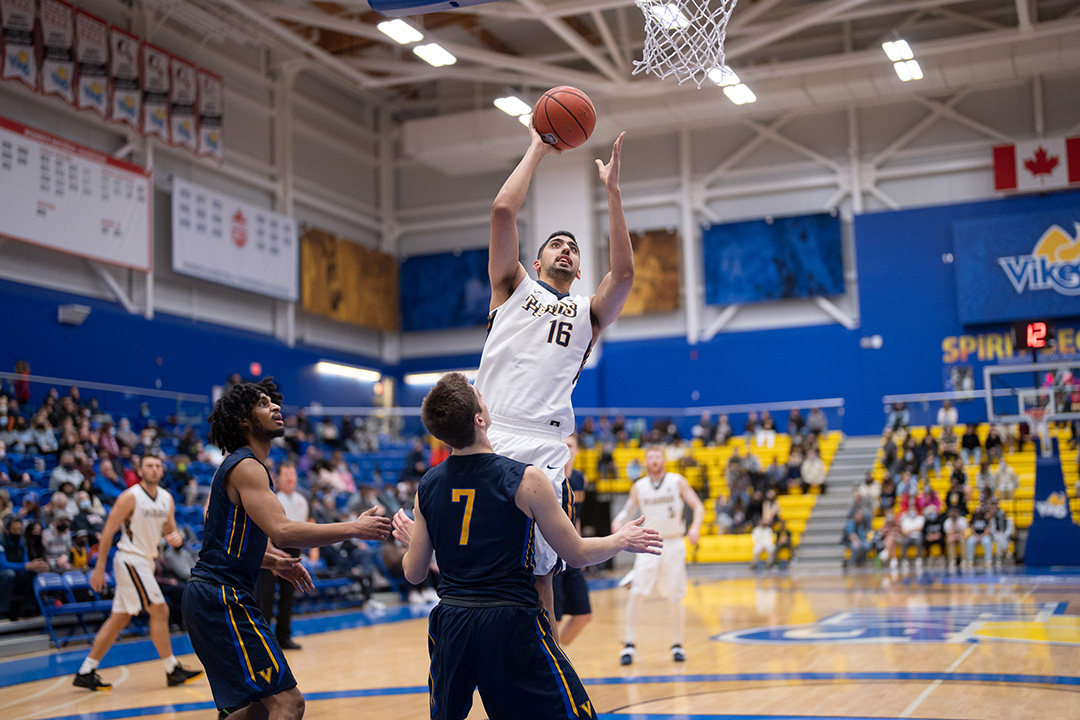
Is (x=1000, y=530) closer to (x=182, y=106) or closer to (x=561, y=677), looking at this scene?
(x=561, y=677)

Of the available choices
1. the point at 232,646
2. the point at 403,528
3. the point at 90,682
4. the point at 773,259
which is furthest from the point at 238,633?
the point at 773,259

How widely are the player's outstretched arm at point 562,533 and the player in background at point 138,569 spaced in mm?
5966

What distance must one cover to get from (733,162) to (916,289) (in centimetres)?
564

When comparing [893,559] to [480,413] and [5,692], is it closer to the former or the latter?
[5,692]

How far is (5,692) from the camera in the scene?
847 cm

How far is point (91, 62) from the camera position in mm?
18891

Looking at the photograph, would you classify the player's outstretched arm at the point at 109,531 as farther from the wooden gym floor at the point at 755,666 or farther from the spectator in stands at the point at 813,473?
the spectator in stands at the point at 813,473

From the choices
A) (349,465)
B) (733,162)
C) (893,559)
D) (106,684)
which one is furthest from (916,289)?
(106,684)

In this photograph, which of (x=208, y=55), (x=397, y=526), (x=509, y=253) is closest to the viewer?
(x=397, y=526)

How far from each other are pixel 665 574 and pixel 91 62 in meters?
15.1

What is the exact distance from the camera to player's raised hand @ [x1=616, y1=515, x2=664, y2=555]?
362cm

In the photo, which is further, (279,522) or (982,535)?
(982,535)

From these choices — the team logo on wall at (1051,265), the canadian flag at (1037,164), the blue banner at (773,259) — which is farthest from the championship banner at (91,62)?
the team logo on wall at (1051,265)

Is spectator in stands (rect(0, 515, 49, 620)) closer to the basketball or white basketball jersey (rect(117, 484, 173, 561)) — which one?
white basketball jersey (rect(117, 484, 173, 561))
